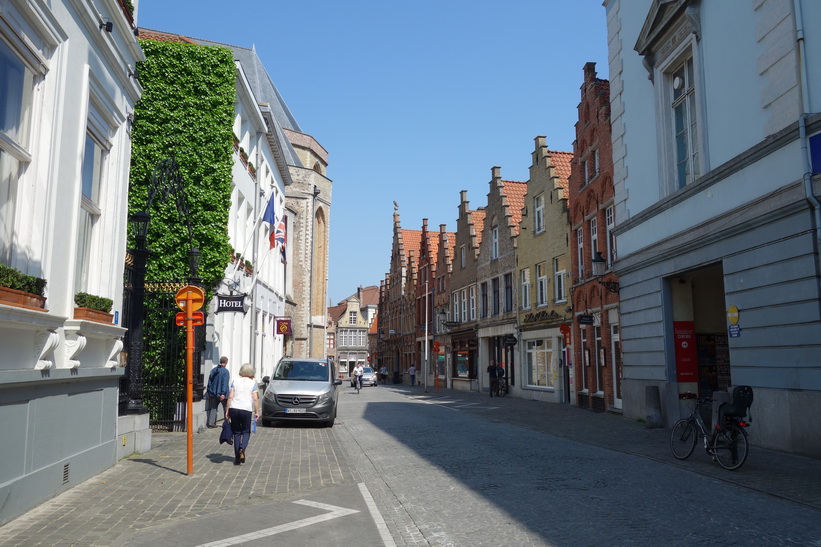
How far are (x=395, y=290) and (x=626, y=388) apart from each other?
1864 inches

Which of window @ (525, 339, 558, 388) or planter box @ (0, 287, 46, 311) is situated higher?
planter box @ (0, 287, 46, 311)

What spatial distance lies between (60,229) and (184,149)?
856cm

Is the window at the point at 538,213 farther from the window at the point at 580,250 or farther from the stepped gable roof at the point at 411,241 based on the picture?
the stepped gable roof at the point at 411,241

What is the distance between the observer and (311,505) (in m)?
7.81

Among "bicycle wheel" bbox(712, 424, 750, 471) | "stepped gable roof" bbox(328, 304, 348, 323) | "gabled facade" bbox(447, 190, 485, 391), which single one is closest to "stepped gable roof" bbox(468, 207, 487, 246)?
"gabled facade" bbox(447, 190, 485, 391)

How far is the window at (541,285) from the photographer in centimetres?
2908

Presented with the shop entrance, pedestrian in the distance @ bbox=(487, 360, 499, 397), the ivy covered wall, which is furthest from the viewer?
Answer: pedestrian in the distance @ bbox=(487, 360, 499, 397)

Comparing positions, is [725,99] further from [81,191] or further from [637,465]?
[81,191]

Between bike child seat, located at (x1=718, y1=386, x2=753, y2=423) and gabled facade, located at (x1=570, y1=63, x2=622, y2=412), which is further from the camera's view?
gabled facade, located at (x1=570, y1=63, x2=622, y2=412)

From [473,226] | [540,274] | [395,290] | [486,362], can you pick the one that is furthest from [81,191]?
[395,290]

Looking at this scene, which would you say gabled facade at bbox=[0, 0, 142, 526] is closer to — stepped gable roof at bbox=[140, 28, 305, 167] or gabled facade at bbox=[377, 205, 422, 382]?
stepped gable roof at bbox=[140, 28, 305, 167]

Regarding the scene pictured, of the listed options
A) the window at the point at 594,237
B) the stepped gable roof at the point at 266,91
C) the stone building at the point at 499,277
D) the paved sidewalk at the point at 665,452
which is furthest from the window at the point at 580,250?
the stepped gable roof at the point at 266,91

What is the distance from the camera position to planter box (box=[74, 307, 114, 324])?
8.47m

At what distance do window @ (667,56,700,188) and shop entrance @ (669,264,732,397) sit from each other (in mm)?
2429
